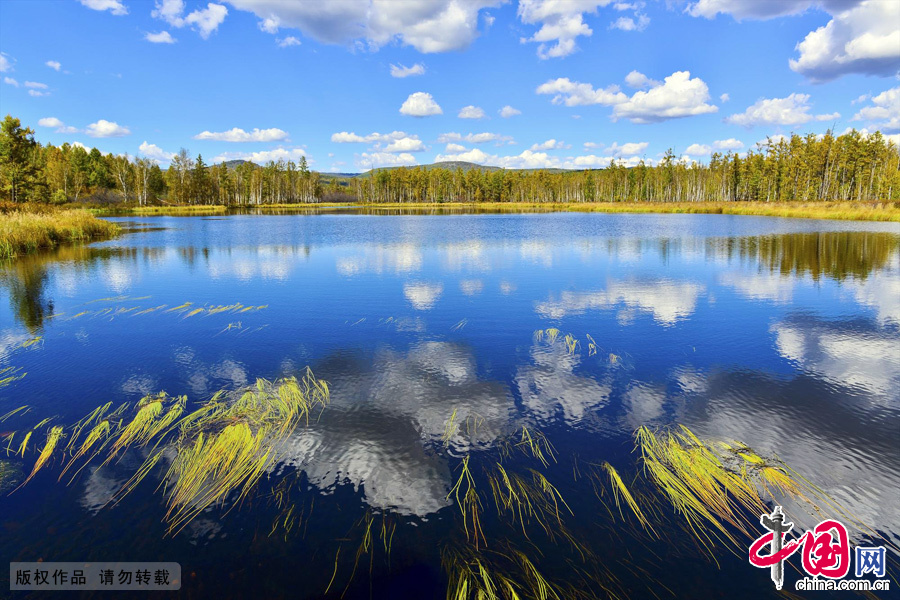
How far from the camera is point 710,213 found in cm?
8512

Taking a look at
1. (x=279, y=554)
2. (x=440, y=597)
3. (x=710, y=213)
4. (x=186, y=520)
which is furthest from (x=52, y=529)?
(x=710, y=213)

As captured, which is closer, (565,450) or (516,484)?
(516,484)

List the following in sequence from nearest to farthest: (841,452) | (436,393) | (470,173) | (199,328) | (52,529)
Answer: (52,529) → (841,452) → (436,393) → (199,328) → (470,173)

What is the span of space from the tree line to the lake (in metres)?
67.2

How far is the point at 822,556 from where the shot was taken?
530 cm

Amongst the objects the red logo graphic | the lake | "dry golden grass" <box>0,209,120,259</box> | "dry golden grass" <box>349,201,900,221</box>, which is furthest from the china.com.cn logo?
"dry golden grass" <box>349,201,900,221</box>

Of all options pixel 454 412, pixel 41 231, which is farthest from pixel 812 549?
pixel 41 231

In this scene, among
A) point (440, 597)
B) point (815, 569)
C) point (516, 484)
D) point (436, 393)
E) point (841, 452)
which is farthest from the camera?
point (436, 393)

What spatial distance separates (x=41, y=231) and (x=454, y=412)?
42291 millimetres

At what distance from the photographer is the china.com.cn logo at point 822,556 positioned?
503cm

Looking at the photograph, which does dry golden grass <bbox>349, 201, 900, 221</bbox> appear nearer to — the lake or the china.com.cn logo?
the lake

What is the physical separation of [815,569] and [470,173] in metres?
196

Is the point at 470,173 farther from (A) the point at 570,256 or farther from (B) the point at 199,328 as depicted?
(B) the point at 199,328

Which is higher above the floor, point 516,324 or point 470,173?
point 470,173
